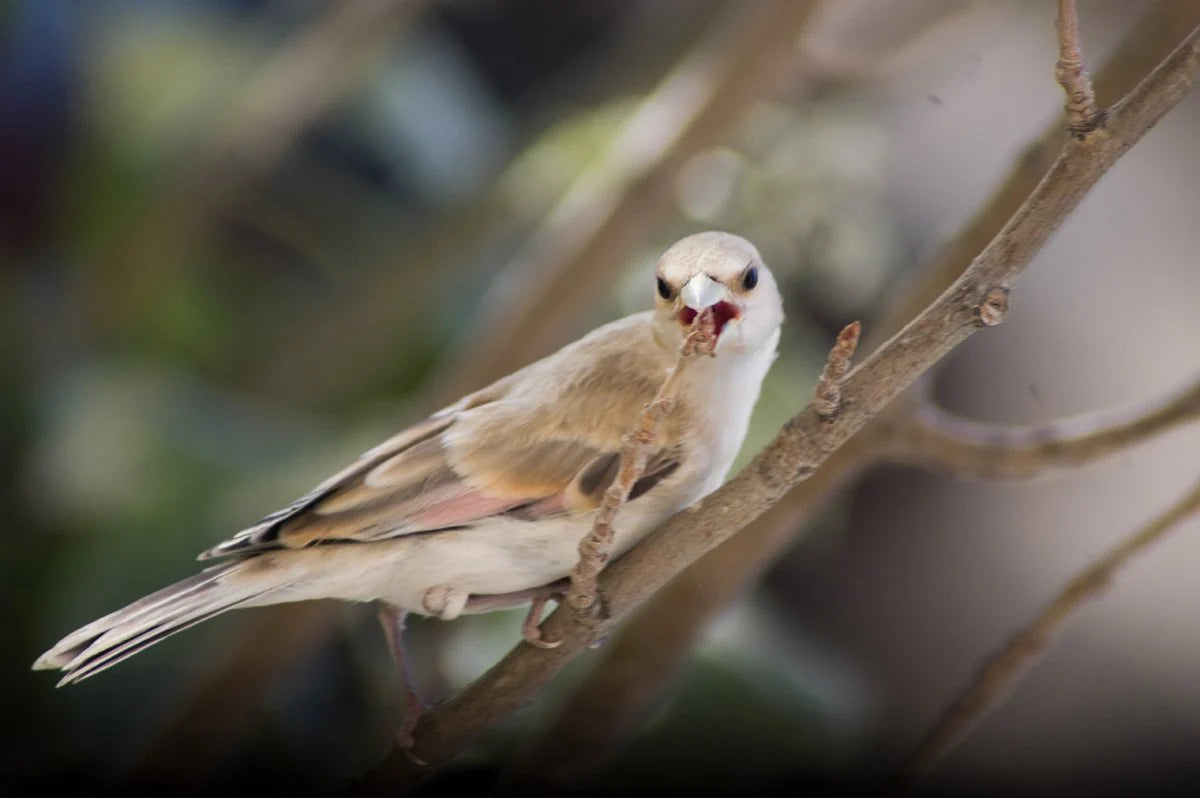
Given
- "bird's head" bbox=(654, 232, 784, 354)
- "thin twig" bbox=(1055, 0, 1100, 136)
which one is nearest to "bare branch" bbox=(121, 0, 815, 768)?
"bird's head" bbox=(654, 232, 784, 354)

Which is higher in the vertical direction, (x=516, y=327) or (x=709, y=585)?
(x=516, y=327)

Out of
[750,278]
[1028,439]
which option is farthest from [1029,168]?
[750,278]

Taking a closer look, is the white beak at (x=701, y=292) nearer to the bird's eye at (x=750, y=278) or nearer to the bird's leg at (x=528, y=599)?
the bird's eye at (x=750, y=278)

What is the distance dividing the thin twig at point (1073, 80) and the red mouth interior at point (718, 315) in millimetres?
240

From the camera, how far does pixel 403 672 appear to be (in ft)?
3.56

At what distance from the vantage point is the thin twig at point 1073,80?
2.33ft

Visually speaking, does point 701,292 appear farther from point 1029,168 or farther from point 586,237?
point 586,237

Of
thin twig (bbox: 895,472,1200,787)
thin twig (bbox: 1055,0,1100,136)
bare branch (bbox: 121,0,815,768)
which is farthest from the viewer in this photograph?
bare branch (bbox: 121,0,815,768)

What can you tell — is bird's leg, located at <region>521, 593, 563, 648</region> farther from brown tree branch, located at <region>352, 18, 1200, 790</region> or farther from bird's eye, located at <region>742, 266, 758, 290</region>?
bird's eye, located at <region>742, 266, 758, 290</region>

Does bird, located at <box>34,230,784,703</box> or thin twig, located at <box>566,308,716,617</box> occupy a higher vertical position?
bird, located at <box>34,230,784,703</box>

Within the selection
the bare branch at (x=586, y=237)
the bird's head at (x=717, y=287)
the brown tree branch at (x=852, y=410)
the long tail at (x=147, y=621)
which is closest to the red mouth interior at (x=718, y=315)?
the bird's head at (x=717, y=287)

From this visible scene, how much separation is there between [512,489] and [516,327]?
395 mm

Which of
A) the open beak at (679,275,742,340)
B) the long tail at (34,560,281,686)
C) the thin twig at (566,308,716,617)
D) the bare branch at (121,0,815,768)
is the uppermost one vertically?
the bare branch at (121,0,815,768)

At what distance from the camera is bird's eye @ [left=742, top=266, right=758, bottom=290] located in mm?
868
